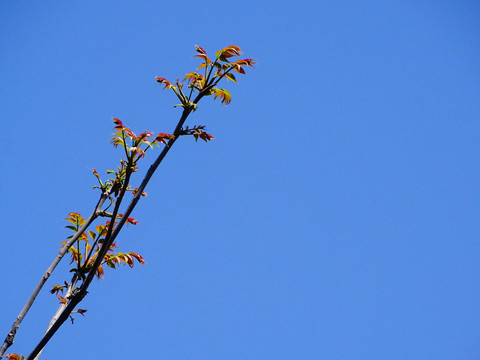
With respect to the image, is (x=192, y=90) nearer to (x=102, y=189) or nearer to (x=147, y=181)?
(x=147, y=181)

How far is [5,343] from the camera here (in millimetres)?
3002

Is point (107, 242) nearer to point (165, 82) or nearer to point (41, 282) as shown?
point (41, 282)

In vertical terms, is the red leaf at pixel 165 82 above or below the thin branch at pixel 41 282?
above

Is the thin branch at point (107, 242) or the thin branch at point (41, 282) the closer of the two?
the thin branch at point (107, 242)

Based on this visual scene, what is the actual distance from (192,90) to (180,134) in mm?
378

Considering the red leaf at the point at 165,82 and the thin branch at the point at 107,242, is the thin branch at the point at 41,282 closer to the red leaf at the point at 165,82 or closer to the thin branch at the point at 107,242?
the thin branch at the point at 107,242

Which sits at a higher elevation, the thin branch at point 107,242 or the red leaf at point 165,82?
the red leaf at point 165,82

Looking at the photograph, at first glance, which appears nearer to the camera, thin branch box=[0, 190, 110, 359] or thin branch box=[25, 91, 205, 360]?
thin branch box=[25, 91, 205, 360]

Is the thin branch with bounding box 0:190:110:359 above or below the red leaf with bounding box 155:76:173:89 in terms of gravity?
below

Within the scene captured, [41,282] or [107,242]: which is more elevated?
[107,242]

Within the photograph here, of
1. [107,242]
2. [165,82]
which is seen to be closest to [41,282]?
[107,242]

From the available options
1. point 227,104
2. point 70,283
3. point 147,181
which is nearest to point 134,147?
point 147,181

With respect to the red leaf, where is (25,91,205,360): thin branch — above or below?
below

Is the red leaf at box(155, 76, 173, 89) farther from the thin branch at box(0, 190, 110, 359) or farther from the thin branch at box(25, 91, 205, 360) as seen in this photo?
the thin branch at box(0, 190, 110, 359)
